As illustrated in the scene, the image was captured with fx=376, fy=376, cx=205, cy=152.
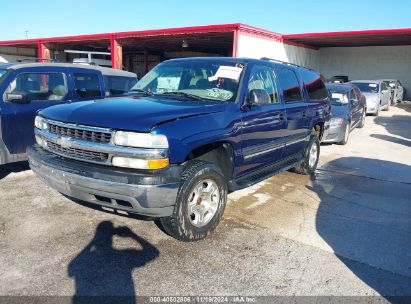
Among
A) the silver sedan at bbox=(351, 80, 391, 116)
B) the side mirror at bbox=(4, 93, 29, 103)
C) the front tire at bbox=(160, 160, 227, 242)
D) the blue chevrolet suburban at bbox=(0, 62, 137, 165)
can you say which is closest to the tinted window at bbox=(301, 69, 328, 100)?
the front tire at bbox=(160, 160, 227, 242)

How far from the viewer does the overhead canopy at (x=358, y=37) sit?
20516 millimetres

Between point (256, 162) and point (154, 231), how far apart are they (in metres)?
1.52

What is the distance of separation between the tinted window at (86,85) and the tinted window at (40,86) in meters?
0.26

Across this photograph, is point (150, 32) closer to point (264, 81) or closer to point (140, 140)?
point (264, 81)

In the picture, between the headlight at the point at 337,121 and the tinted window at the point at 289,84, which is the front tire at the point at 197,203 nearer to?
the tinted window at the point at 289,84

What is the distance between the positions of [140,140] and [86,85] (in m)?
3.93

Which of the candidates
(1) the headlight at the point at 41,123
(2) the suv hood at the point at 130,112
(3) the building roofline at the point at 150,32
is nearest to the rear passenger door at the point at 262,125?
(2) the suv hood at the point at 130,112

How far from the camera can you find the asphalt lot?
10.2 ft

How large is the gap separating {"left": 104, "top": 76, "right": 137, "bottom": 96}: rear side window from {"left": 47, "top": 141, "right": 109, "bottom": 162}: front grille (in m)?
3.49

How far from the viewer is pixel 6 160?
5.39 m

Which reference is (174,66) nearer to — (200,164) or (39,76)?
(200,164)

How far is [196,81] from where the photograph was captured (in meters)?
4.61

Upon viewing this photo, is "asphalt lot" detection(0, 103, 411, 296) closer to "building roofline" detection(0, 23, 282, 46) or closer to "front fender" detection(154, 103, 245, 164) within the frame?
"front fender" detection(154, 103, 245, 164)

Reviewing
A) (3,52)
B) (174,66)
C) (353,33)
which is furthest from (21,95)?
(3,52)
